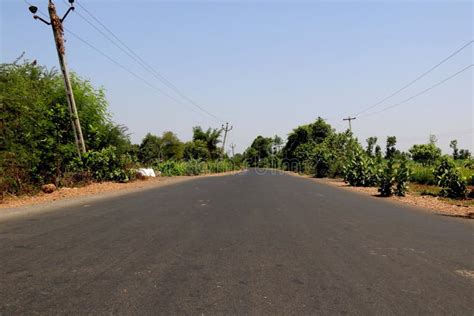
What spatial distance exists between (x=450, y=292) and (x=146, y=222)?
22.3 ft

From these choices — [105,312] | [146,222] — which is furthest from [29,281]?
[146,222]

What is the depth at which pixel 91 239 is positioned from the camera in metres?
7.68

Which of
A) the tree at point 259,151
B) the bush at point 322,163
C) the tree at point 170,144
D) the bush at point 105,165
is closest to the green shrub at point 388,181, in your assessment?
the bush at point 105,165

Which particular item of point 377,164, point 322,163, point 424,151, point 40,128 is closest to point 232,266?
point 40,128

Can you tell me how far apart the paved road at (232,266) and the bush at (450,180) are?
868 cm

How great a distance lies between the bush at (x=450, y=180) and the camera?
60.8ft

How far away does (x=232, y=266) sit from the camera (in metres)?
5.89

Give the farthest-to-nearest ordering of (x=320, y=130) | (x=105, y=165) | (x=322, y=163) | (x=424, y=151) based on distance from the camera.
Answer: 1. (x=320, y=130)
2. (x=424, y=151)
3. (x=322, y=163)
4. (x=105, y=165)

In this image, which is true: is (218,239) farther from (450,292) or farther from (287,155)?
(287,155)

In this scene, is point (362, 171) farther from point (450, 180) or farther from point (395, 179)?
point (450, 180)

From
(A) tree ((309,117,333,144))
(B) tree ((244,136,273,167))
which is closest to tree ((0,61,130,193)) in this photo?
(A) tree ((309,117,333,144))

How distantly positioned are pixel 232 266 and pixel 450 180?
16.2 m

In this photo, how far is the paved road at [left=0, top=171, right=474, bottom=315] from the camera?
14.4 ft

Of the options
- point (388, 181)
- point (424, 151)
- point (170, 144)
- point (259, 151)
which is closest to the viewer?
point (388, 181)
